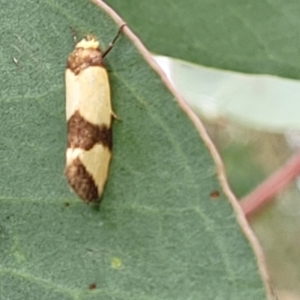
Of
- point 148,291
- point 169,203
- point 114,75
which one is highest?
point 114,75

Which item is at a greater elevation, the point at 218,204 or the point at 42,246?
the point at 218,204

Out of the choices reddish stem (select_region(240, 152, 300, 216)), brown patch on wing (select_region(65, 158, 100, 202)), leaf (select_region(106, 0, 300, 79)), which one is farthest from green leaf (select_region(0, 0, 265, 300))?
reddish stem (select_region(240, 152, 300, 216))

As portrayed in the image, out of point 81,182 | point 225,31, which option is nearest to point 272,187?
point 225,31

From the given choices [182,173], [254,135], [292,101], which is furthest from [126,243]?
[254,135]

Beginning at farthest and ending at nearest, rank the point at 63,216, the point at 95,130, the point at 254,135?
the point at 254,135
the point at 95,130
the point at 63,216

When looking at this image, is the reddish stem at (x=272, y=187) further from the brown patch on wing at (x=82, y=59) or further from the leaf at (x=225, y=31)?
the brown patch on wing at (x=82, y=59)

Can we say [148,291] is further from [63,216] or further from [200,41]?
[200,41]

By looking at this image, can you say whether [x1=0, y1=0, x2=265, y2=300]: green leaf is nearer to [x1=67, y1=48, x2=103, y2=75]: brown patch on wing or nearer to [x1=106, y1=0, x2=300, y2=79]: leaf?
[x1=67, y1=48, x2=103, y2=75]: brown patch on wing

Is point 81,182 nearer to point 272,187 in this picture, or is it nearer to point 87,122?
point 87,122
